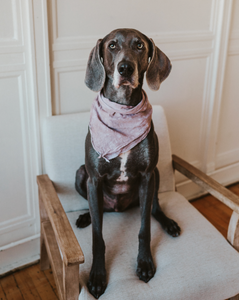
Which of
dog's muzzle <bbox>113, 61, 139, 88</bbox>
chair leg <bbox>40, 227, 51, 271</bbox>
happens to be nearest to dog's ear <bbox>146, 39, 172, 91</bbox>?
dog's muzzle <bbox>113, 61, 139, 88</bbox>

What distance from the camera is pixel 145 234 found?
1435 mm

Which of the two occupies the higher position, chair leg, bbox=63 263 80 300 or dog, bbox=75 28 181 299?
dog, bbox=75 28 181 299

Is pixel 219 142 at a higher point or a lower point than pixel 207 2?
lower

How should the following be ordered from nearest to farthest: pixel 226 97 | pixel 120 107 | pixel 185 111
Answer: pixel 120 107, pixel 185 111, pixel 226 97

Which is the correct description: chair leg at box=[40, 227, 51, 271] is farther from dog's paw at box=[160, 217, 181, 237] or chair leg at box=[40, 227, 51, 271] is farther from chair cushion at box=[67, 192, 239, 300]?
dog's paw at box=[160, 217, 181, 237]

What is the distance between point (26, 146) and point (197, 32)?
127 cm

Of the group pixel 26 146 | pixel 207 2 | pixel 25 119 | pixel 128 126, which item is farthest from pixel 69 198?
pixel 207 2

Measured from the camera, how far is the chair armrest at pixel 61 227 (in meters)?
1.15

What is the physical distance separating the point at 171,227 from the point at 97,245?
385mm

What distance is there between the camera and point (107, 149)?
1.34 metres

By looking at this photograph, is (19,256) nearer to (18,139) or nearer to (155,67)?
(18,139)

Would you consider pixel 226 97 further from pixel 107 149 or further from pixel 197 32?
pixel 107 149

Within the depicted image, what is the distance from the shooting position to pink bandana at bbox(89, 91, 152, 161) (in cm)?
134

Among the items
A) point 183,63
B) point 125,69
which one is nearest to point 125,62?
point 125,69
